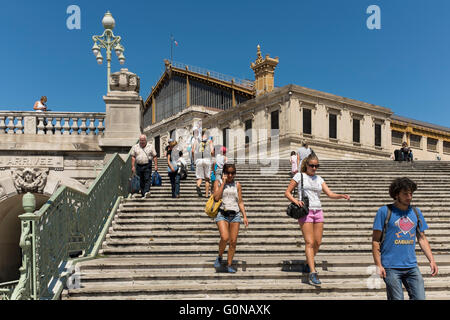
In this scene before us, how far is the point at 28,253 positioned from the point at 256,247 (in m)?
4.72

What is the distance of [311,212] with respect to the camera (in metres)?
6.94

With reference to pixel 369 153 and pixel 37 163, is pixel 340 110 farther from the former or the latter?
pixel 37 163

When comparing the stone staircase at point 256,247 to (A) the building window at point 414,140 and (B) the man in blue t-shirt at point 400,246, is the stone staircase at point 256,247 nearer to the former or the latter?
(B) the man in blue t-shirt at point 400,246

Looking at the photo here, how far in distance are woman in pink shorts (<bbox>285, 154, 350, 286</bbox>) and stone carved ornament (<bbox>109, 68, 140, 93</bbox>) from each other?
856cm

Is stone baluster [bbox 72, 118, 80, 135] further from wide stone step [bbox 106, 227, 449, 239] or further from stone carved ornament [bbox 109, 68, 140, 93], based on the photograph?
wide stone step [bbox 106, 227, 449, 239]

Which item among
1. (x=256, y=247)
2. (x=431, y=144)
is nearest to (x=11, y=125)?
(x=256, y=247)

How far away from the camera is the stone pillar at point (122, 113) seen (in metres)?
14.3


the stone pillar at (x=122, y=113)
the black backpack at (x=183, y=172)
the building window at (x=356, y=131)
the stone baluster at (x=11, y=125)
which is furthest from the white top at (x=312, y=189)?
the building window at (x=356, y=131)

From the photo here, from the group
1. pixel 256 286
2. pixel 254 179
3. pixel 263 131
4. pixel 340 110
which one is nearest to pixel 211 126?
pixel 263 131

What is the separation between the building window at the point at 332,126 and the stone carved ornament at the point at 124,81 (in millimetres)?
24705

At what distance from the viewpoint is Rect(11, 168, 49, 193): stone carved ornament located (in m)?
14.4

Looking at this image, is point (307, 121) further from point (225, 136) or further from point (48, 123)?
point (48, 123)

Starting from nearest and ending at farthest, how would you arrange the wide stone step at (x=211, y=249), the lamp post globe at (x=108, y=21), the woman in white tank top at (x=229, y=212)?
Result: 1. the woman in white tank top at (x=229, y=212)
2. the wide stone step at (x=211, y=249)
3. the lamp post globe at (x=108, y=21)
